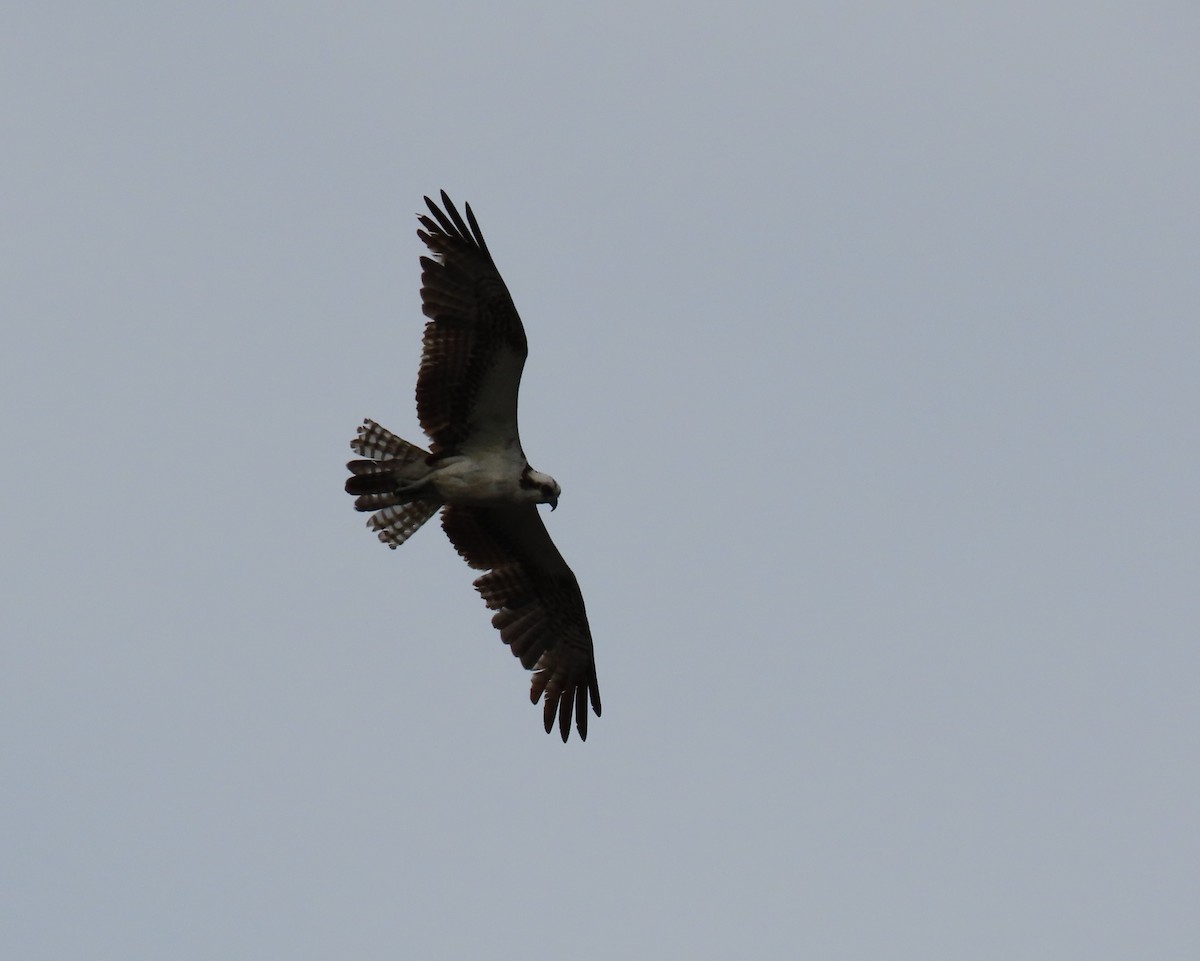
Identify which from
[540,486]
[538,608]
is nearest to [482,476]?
[540,486]

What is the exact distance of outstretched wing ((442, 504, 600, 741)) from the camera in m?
18.1

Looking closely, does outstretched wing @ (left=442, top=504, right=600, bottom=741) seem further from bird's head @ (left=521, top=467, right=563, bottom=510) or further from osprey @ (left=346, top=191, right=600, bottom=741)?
bird's head @ (left=521, top=467, right=563, bottom=510)

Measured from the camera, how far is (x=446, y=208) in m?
16.3

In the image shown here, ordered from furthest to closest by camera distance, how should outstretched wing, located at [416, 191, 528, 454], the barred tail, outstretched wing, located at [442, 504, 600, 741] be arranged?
outstretched wing, located at [442, 504, 600, 741]
the barred tail
outstretched wing, located at [416, 191, 528, 454]

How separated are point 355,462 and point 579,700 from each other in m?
3.39

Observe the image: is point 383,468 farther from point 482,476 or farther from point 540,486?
point 540,486

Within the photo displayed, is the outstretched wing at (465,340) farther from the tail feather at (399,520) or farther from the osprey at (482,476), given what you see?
the tail feather at (399,520)

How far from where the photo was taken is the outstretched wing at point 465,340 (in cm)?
1631

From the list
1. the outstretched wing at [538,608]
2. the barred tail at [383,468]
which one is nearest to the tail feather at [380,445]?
the barred tail at [383,468]

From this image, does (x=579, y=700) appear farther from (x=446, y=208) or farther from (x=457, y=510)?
(x=446, y=208)

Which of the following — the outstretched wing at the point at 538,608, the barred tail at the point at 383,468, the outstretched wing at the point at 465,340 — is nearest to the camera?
the outstretched wing at the point at 465,340

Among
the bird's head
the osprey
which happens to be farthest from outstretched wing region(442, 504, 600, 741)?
the bird's head

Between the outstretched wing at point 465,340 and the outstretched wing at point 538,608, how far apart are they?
1.49m

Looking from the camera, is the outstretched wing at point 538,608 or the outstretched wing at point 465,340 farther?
the outstretched wing at point 538,608
